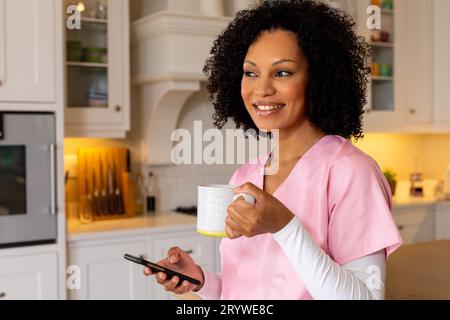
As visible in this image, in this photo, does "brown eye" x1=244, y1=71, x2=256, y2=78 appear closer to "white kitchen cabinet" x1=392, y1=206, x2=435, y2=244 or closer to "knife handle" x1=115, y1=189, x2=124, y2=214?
"knife handle" x1=115, y1=189, x2=124, y2=214

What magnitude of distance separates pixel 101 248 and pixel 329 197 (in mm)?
1683

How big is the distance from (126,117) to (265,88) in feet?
6.07

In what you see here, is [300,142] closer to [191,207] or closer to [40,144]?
[40,144]

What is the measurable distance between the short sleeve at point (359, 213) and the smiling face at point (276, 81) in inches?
3.9

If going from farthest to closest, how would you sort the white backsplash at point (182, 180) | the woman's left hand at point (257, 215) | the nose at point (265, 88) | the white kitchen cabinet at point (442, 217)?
the white kitchen cabinet at point (442, 217), the white backsplash at point (182, 180), the nose at point (265, 88), the woman's left hand at point (257, 215)

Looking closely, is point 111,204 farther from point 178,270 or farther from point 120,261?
point 178,270

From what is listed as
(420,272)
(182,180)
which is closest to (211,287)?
(420,272)

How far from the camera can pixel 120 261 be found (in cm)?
229

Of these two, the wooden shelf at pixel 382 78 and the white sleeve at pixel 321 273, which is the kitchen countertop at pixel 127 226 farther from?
the white sleeve at pixel 321 273

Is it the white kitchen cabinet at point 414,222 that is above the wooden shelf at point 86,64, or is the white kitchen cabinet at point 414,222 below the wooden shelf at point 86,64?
below

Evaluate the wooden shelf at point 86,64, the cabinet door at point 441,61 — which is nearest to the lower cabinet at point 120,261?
the wooden shelf at point 86,64

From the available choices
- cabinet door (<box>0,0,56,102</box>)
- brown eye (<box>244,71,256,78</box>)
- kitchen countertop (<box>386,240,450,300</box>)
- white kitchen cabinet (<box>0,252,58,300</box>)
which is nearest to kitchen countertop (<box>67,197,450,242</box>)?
white kitchen cabinet (<box>0,252,58,300</box>)

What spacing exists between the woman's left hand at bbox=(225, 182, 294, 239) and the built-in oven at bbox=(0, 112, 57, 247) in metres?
1.64

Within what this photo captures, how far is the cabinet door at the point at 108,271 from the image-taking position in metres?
2.23
